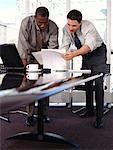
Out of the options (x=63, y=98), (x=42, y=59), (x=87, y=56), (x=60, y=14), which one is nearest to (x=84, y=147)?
(x=42, y=59)

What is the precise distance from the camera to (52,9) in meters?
5.17

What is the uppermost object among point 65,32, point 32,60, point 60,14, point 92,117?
point 60,14

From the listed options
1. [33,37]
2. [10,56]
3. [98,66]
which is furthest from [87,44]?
[10,56]

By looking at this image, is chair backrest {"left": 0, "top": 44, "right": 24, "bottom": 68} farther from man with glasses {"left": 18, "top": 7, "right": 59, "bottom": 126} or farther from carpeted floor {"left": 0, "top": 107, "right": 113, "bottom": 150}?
carpeted floor {"left": 0, "top": 107, "right": 113, "bottom": 150}

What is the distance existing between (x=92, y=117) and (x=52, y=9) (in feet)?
6.69

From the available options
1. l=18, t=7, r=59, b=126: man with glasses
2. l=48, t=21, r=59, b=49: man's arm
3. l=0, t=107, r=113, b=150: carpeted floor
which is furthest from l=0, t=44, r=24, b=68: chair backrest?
l=0, t=107, r=113, b=150: carpeted floor

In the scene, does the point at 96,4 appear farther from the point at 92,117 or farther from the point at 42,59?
Result: the point at 42,59

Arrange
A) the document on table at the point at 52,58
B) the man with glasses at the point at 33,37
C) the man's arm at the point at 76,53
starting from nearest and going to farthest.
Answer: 1. the document on table at the point at 52,58
2. the man's arm at the point at 76,53
3. the man with glasses at the point at 33,37

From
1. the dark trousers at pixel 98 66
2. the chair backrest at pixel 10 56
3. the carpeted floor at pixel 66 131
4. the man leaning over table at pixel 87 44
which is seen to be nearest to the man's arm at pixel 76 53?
the man leaning over table at pixel 87 44

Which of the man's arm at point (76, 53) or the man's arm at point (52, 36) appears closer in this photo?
the man's arm at point (76, 53)

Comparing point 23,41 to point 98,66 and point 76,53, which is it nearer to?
point 76,53

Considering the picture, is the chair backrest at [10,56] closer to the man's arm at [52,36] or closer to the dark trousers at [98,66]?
the man's arm at [52,36]

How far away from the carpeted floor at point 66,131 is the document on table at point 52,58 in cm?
69

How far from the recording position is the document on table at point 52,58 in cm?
244
